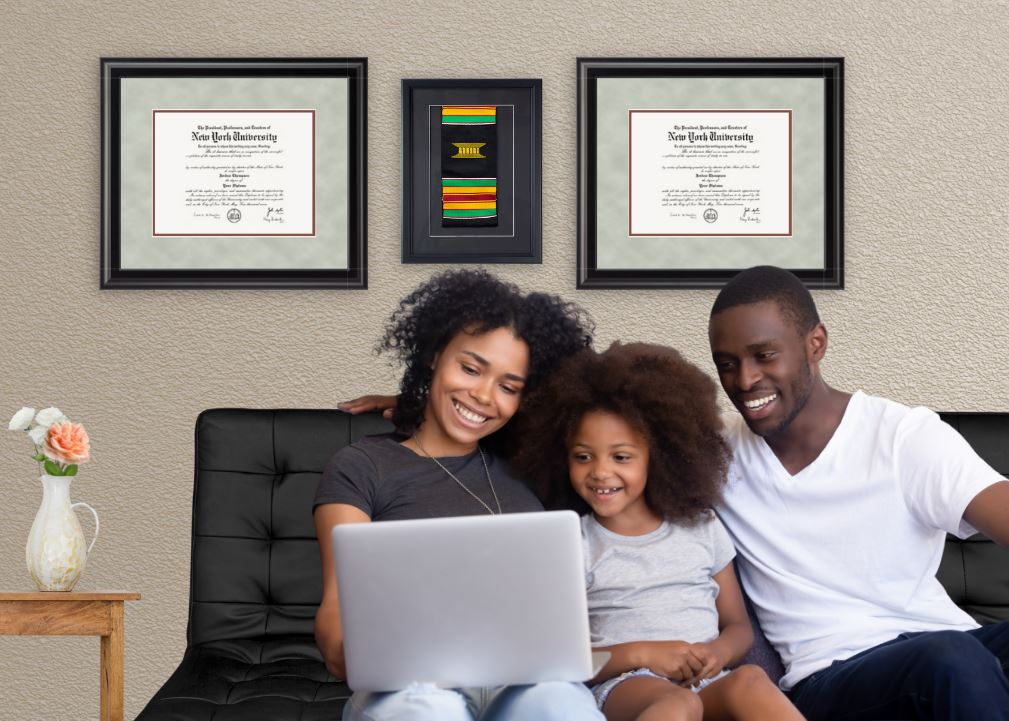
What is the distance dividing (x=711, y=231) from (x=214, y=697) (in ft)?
5.49

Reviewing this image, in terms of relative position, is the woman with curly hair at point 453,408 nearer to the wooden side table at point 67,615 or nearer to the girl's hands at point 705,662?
the girl's hands at point 705,662

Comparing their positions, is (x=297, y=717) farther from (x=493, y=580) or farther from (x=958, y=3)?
(x=958, y=3)

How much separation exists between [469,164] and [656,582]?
1403 mm

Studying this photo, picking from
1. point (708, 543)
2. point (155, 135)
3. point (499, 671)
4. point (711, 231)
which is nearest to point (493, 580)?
point (499, 671)

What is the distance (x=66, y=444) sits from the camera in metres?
2.35

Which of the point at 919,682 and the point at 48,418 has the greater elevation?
the point at 48,418

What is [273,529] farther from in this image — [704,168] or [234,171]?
[704,168]

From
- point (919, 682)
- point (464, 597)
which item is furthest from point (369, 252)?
Result: point (919, 682)

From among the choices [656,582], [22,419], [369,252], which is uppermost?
[369,252]

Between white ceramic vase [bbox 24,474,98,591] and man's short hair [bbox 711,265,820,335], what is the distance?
133 centimetres

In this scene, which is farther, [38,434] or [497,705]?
[38,434]

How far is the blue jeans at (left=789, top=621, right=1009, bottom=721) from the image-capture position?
1564 mm

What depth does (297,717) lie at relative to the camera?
1950mm

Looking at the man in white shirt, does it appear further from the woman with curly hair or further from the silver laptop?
the silver laptop
